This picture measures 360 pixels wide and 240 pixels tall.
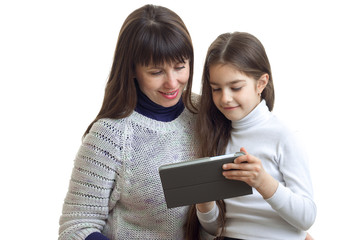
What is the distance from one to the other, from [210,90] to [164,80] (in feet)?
0.58

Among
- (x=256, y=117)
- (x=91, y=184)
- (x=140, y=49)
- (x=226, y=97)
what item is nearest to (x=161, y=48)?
(x=140, y=49)

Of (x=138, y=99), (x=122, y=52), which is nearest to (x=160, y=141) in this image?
(x=138, y=99)

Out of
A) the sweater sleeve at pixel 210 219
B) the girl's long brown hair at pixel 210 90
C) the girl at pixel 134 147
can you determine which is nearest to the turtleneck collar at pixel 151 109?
the girl at pixel 134 147

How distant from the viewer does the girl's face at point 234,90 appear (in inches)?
65.7

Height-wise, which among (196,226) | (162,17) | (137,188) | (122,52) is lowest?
(196,226)

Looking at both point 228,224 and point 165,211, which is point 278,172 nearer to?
point 228,224

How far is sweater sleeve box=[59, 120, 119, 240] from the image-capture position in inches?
69.6

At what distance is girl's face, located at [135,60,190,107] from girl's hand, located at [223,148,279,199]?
1.08ft

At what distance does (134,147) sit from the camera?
178 cm

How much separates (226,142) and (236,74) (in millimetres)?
256

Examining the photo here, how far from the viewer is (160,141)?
181 centimetres

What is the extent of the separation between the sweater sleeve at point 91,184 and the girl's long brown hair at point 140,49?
8 cm

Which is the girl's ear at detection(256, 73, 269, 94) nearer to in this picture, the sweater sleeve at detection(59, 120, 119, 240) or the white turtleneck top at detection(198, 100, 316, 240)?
the white turtleneck top at detection(198, 100, 316, 240)

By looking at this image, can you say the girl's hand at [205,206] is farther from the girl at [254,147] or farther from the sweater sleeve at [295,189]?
the sweater sleeve at [295,189]
